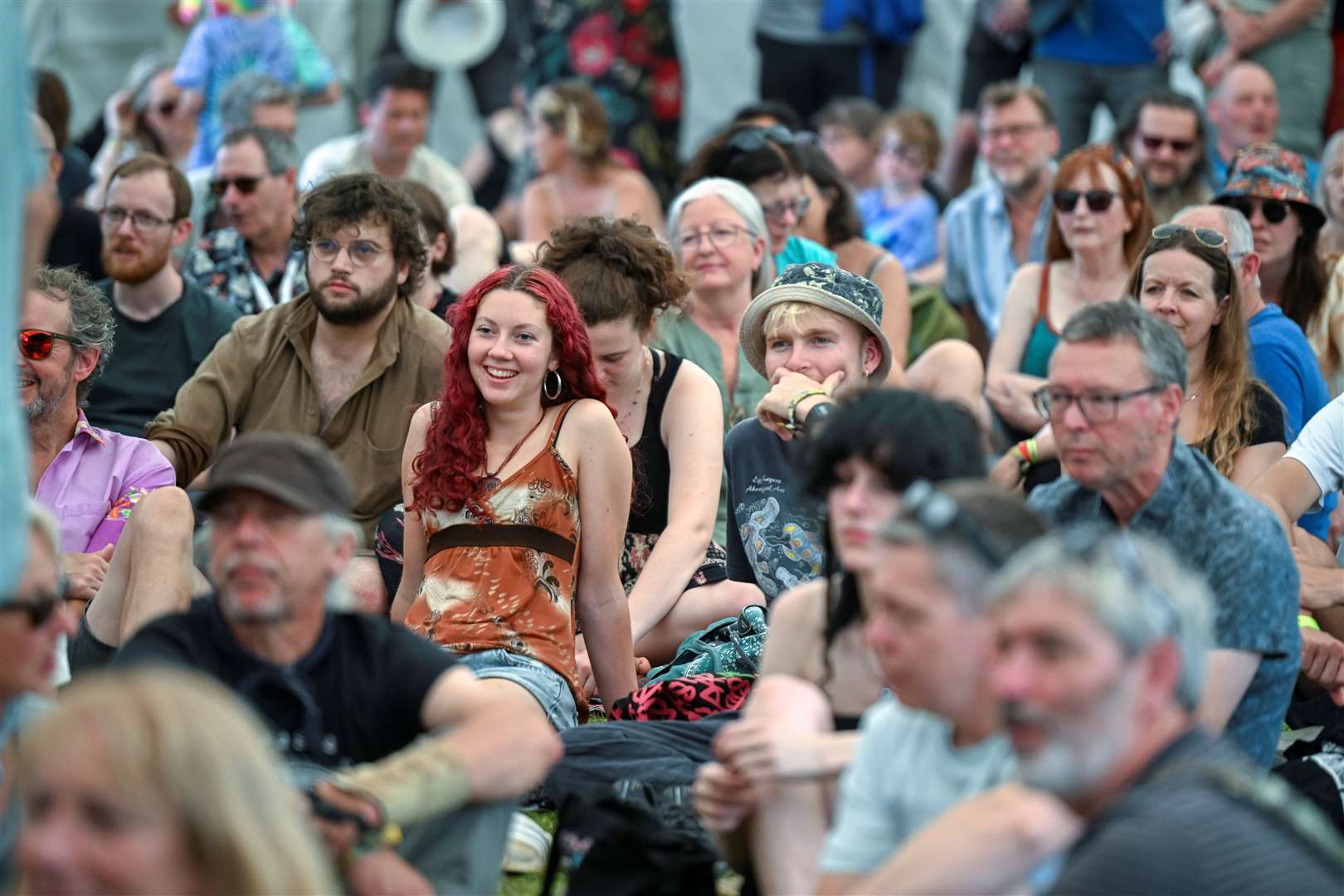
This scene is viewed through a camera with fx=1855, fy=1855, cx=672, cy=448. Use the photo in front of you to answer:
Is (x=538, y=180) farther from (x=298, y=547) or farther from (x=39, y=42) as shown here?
(x=298, y=547)

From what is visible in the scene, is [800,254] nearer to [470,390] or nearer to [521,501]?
[470,390]

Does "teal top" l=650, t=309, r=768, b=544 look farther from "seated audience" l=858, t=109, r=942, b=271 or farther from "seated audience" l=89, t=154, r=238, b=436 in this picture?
"seated audience" l=858, t=109, r=942, b=271

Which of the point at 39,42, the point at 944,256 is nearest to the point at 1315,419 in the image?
the point at 944,256

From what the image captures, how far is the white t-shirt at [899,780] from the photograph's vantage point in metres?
2.80

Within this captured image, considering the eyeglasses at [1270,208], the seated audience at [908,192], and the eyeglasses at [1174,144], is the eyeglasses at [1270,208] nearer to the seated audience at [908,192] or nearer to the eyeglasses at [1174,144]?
the eyeglasses at [1174,144]

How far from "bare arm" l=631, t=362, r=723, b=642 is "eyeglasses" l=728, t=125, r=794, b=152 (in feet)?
5.41

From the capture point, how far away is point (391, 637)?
129 inches

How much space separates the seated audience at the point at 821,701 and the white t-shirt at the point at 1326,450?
6.13 ft

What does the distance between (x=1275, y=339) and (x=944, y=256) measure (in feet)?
11.2

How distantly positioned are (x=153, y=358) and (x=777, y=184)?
2274 millimetres

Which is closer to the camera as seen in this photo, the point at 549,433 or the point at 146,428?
the point at 549,433

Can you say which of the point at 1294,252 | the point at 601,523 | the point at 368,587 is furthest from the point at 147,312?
the point at 1294,252

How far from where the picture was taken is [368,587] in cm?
516

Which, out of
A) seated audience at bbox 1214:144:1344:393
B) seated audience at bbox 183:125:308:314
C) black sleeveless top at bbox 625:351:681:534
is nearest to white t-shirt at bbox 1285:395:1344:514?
seated audience at bbox 1214:144:1344:393
